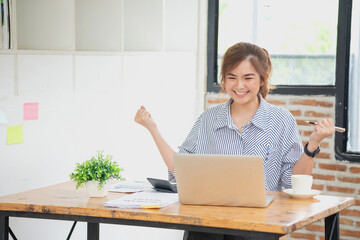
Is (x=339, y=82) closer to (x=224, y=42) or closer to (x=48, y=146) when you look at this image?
(x=224, y=42)

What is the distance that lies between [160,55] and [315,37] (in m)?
1.14

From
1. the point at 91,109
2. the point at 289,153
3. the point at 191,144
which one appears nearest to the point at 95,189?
the point at 191,144

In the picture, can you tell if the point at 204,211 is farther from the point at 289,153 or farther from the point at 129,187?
the point at 289,153

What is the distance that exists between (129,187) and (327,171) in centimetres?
202

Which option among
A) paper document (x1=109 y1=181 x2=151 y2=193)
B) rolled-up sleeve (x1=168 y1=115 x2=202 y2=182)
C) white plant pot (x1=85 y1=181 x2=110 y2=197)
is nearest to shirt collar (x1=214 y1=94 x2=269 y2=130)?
rolled-up sleeve (x1=168 y1=115 x2=202 y2=182)

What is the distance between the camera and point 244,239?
287 cm

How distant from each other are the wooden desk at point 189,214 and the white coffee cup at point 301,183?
50 mm

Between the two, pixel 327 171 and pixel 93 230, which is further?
pixel 327 171

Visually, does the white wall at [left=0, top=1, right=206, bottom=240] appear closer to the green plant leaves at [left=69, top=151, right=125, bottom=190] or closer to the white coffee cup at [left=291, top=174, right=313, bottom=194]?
the green plant leaves at [left=69, top=151, right=125, bottom=190]

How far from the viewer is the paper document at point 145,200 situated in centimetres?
265

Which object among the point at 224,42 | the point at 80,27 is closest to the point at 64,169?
the point at 80,27

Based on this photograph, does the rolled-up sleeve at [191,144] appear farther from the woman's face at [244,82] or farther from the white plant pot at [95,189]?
the white plant pot at [95,189]

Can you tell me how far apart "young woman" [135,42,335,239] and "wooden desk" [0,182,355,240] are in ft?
0.84

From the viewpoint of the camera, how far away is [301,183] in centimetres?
284
